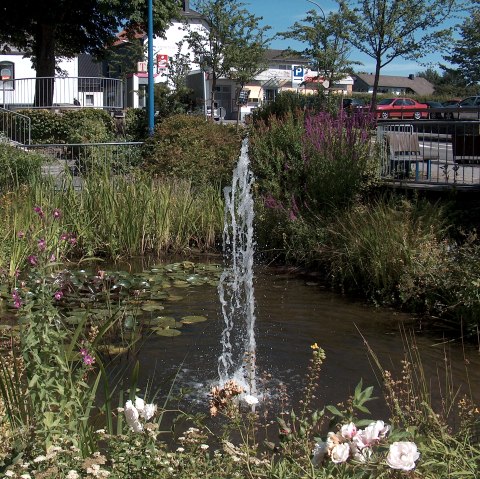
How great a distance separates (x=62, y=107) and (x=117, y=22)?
4.76m

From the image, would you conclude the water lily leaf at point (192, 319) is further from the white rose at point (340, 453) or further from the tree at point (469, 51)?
the tree at point (469, 51)

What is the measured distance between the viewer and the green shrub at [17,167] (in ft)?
34.0

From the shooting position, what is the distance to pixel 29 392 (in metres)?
2.89

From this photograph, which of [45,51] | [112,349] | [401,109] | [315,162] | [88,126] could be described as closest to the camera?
[112,349]

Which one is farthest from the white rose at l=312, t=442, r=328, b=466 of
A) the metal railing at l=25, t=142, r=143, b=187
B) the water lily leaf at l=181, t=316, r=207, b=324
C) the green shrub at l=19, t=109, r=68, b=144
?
the green shrub at l=19, t=109, r=68, b=144

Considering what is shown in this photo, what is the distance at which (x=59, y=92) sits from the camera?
25.9m

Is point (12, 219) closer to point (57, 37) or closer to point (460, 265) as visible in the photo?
point (460, 265)

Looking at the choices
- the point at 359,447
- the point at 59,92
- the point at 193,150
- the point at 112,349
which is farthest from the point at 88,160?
the point at 59,92

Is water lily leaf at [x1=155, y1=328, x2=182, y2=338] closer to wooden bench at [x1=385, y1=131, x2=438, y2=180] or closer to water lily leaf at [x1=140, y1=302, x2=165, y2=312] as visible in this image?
water lily leaf at [x1=140, y1=302, x2=165, y2=312]

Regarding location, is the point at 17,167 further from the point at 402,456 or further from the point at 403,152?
the point at 402,456

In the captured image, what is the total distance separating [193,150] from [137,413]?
9.95 meters

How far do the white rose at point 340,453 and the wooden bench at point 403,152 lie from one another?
30.5 ft

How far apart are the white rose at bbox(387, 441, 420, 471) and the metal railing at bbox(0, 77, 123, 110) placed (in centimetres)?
2345

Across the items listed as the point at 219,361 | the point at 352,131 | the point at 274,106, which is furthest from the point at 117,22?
the point at 219,361
